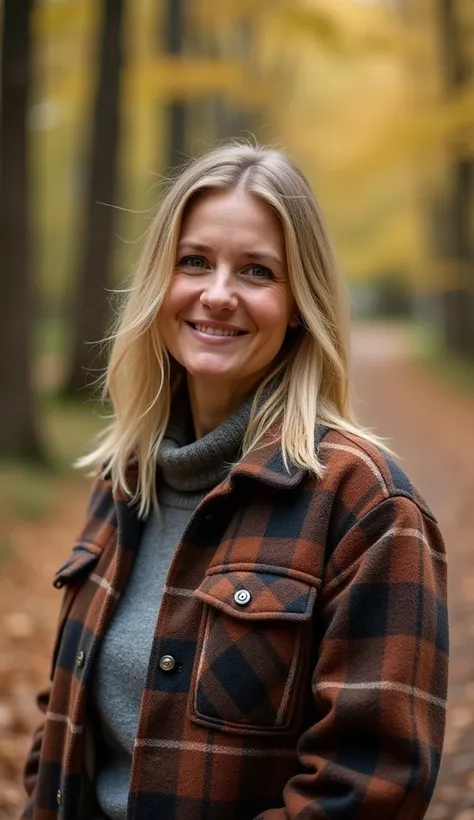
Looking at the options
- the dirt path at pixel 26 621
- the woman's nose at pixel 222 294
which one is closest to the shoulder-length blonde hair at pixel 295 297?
the woman's nose at pixel 222 294

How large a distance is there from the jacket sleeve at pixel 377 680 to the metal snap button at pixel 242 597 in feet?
0.50

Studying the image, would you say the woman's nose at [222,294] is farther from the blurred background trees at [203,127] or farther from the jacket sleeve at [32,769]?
the jacket sleeve at [32,769]

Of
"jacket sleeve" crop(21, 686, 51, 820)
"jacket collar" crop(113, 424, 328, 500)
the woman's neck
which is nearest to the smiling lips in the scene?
the woman's neck

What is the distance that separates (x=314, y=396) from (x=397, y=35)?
1280 cm

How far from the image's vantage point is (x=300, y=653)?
183 centimetres

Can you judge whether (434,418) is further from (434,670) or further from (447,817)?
(434,670)

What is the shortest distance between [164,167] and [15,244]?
6.65 feet

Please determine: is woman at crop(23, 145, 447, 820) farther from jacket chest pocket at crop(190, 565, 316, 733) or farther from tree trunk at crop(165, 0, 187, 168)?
tree trunk at crop(165, 0, 187, 168)

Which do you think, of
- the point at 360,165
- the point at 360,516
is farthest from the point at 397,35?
the point at 360,516

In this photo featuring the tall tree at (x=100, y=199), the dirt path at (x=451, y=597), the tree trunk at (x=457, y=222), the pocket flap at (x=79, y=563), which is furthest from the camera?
the tree trunk at (x=457, y=222)

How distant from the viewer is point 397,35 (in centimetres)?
1341

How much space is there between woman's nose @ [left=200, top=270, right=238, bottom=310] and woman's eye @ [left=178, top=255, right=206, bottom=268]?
0.07 meters

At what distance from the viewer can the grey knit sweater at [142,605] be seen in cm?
208

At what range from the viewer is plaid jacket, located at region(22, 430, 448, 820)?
1699 mm
